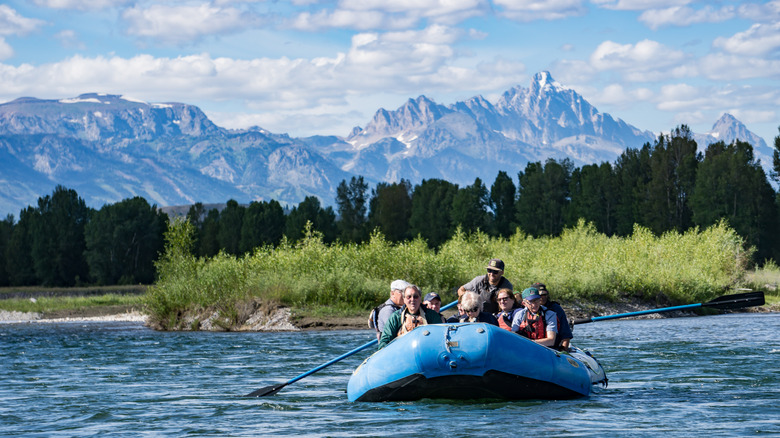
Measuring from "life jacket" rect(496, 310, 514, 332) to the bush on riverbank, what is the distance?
24972mm

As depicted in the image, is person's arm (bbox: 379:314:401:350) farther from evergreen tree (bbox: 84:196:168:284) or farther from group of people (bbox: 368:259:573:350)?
evergreen tree (bbox: 84:196:168:284)

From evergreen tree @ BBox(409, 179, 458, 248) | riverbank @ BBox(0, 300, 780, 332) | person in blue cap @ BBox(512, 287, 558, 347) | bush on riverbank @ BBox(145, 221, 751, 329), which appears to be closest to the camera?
person in blue cap @ BBox(512, 287, 558, 347)

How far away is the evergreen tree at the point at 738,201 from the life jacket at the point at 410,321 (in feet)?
227

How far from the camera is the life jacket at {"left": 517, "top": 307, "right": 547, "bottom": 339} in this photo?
14984mm

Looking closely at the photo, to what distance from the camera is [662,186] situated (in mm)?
88375

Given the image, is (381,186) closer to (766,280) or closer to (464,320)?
(766,280)

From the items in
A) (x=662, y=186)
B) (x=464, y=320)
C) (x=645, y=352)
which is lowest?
(x=645, y=352)

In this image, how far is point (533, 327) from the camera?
15.0m

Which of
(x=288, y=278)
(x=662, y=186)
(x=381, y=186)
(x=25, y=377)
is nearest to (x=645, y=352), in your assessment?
(x=25, y=377)

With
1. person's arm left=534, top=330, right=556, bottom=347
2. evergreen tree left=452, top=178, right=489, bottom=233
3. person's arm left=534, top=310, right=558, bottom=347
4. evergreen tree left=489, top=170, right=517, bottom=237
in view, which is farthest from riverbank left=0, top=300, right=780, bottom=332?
evergreen tree left=489, top=170, right=517, bottom=237

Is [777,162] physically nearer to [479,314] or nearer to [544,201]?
[544,201]

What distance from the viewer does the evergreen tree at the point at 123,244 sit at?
109m

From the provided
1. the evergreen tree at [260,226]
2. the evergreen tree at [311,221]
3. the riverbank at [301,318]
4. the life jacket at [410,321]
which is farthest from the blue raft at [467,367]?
the evergreen tree at [260,226]

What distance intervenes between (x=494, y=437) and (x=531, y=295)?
2997 millimetres
